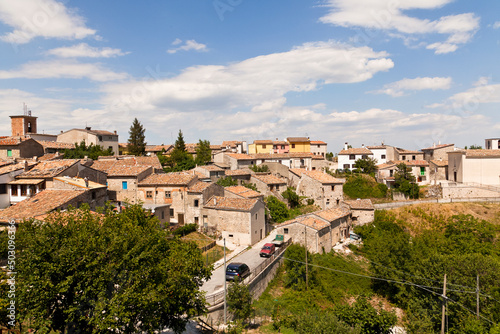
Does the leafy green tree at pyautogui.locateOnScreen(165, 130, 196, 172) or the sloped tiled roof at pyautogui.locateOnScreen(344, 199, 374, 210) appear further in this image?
the leafy green tree at pyautogui.locateOnScreen(165, 130, 196, 172)

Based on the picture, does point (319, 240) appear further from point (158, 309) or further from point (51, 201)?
point (51, 201)

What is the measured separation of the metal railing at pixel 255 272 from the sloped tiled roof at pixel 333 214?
5.70 meters

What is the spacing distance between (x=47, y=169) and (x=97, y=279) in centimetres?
3030

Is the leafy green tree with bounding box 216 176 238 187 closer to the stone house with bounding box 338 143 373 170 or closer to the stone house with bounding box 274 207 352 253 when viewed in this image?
the stone house with bounding box 274 207 352 253

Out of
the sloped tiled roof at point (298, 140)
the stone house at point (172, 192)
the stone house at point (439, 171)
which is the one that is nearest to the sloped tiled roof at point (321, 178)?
the stone house at point (172, 192)

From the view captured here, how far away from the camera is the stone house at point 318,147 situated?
81625 millimetres

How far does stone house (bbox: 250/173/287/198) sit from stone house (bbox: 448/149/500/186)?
104ft

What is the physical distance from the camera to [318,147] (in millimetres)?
82062

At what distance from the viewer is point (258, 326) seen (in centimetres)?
2403

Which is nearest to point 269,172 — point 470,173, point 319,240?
point 319,240

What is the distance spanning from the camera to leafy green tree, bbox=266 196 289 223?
44.4 meters

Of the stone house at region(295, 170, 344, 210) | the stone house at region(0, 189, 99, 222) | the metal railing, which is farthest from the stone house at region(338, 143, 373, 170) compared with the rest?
the stone house at region(0, 189, 99, 222)

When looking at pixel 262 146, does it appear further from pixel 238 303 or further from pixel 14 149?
pixel 238 303

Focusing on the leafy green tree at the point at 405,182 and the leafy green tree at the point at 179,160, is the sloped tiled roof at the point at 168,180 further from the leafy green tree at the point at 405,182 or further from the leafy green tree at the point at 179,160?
the leafy green tree at the point at 405,182
